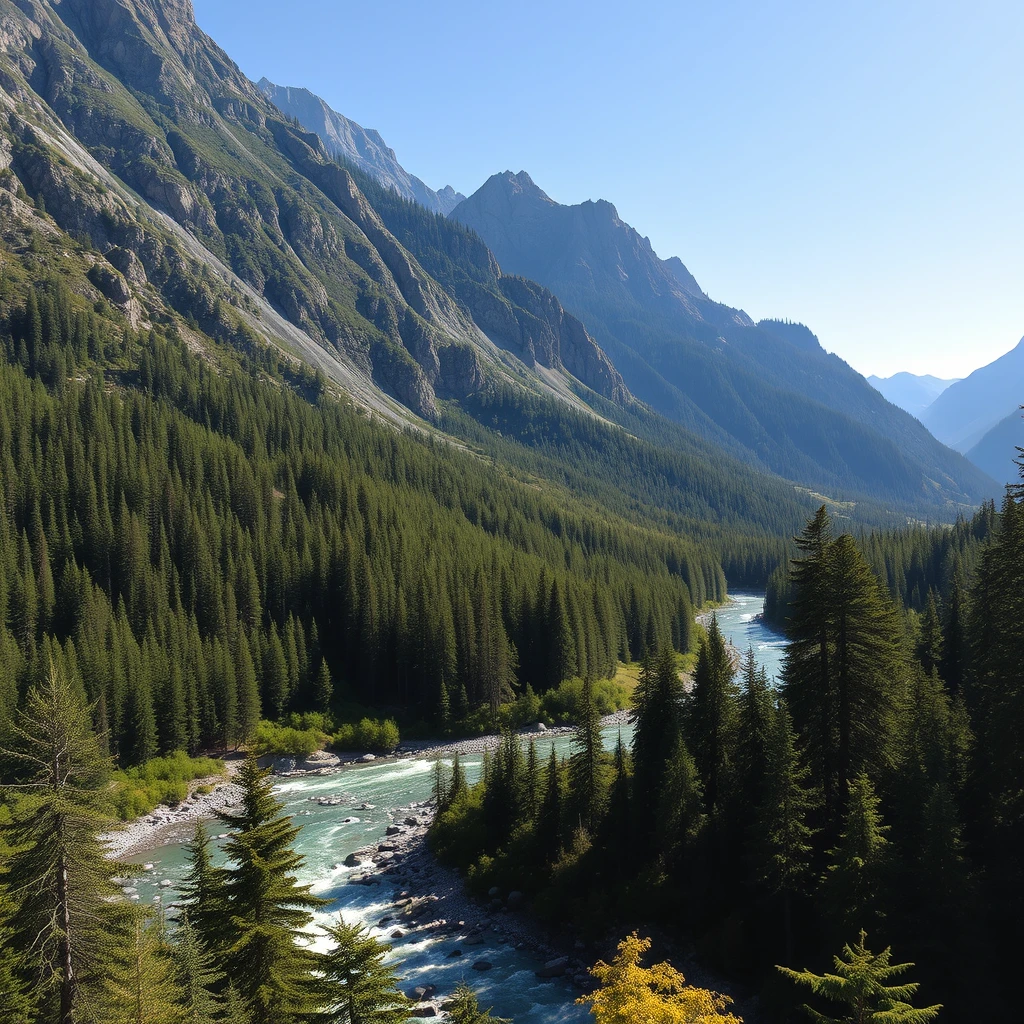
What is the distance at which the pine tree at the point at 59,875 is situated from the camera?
19.3m

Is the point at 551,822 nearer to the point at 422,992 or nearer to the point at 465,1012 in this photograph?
the point at 422,992

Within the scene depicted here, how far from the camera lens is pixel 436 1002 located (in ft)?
124

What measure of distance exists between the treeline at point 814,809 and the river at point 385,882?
542 cm

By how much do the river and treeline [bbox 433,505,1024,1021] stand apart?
5.42 meters

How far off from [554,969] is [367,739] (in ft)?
158

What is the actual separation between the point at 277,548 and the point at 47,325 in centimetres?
8680

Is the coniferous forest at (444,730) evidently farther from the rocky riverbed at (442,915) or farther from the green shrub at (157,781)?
the rocky riverbed at (442,915)

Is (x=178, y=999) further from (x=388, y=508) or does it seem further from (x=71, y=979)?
(x=388, y=508)

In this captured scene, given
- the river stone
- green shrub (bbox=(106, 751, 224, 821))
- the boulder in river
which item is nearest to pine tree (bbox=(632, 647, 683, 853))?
the river stone

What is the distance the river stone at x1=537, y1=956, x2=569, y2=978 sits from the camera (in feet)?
133

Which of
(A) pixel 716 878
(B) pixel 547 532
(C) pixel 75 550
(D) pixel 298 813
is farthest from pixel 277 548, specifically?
(A) pixel 716 878

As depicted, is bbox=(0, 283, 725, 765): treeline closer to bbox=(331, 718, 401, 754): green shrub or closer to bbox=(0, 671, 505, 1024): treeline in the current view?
bbox=(331, 718, 401, 754): green shrub

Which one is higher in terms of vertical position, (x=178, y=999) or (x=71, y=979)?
(x=71, y=979)

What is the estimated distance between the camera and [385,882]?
5197cm
